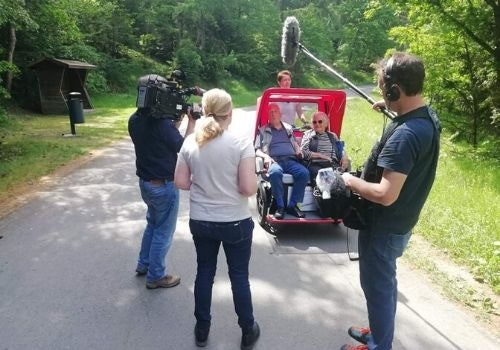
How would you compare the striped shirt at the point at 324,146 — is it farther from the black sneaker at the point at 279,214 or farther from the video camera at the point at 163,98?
the video camera at the point at 163,98

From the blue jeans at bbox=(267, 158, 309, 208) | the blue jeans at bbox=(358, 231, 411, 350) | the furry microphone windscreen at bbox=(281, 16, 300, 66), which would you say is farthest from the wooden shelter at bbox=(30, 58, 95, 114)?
the blue jeans at bbox=(358, 231, 411, 350)

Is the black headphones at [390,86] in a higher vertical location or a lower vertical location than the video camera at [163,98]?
higher

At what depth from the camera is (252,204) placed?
682 centimetres

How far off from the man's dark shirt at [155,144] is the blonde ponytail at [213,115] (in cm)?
75

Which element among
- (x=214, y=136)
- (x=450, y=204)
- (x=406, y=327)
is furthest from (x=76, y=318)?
A: (x=450, y=204)

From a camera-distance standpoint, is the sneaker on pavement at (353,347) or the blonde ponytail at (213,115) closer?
the blonde ponytail at (213,115)

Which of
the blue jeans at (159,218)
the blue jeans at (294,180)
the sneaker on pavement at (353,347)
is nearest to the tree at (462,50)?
the blue jeans at (294,180)

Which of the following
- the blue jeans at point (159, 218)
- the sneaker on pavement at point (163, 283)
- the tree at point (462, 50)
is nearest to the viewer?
the blue jeans at point (159, 218)

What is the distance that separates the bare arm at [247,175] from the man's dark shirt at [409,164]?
78 centimetres

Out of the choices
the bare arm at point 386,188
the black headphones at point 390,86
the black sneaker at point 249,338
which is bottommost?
the black sneaker at point 249,338

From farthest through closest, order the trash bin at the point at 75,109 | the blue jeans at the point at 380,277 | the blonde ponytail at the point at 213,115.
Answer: the trash bin at the point at 75,109, the blonde ponytail at the point at 213,115, the blue jeans at the point at 380,277

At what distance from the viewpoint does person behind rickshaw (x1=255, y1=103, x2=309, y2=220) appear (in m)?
5.44

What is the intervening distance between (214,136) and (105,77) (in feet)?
84.8

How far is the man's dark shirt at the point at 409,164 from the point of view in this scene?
240 cm
